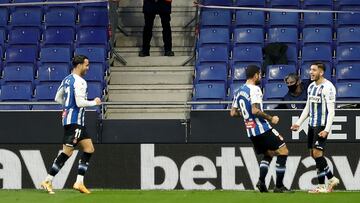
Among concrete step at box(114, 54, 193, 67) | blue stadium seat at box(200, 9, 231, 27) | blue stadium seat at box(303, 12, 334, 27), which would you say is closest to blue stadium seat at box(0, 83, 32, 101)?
concrete step at box(114, 54, 193, 67)

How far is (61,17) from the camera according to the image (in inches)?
946

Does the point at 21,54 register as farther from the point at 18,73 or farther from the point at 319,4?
the point at 319,4

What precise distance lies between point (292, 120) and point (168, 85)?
12.0 ft

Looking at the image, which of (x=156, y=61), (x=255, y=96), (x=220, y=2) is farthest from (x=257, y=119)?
(x=220, y=2)

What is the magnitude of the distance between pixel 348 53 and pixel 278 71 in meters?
1.50

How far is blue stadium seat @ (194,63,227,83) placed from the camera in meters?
22.0

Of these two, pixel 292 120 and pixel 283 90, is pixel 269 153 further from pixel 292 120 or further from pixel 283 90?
pixel 283 90

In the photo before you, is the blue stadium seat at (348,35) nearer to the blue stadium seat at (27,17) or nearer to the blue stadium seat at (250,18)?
the blue stadium seat at (250,18)

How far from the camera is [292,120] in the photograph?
19781 mm

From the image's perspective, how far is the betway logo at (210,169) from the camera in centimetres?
1850

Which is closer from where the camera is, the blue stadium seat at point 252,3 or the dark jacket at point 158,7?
the dark jacket at point 158,7

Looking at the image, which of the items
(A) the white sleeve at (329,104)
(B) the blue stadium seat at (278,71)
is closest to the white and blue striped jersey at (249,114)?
(A) the white sleeve at (329,104)

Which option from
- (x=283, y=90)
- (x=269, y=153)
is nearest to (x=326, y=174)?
(x=269, y=153)

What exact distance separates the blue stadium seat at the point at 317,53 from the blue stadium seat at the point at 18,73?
18.2 ft
